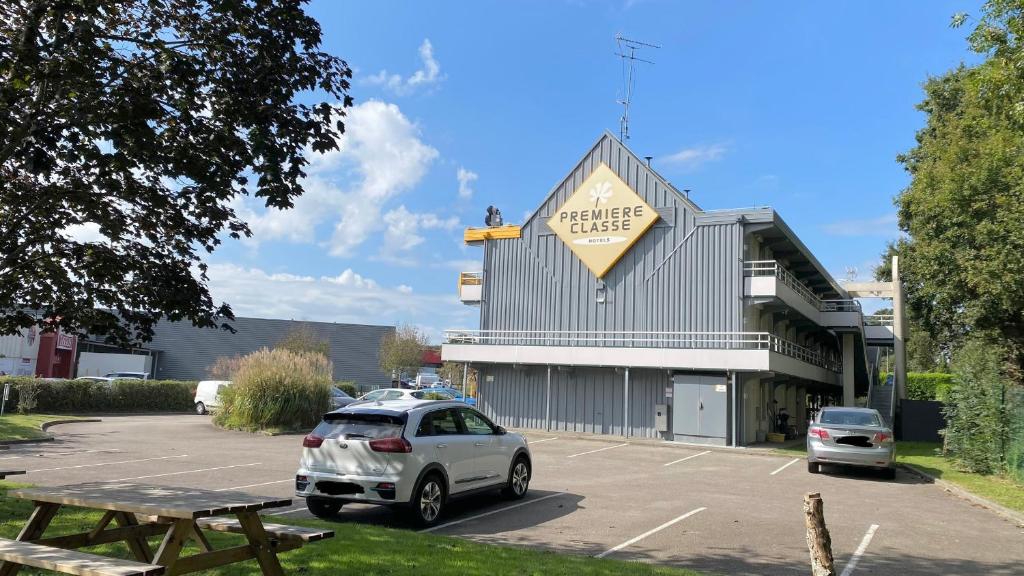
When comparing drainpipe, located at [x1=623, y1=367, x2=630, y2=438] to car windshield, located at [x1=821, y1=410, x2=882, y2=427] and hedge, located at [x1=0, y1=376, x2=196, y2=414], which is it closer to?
car windshield, located at [x1=821, y1=410, x2=882, y2=427]

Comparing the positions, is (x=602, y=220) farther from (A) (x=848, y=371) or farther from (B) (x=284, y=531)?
(B) (x=284, y=531)

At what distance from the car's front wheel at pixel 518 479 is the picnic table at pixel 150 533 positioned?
586 centimetres

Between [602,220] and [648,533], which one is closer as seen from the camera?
[648,533]

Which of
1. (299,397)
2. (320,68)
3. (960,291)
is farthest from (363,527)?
(960,291)

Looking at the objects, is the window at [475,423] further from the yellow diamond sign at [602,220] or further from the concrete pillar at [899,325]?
the concrete pillar at [899,325]

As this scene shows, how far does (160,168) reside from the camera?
325 inches

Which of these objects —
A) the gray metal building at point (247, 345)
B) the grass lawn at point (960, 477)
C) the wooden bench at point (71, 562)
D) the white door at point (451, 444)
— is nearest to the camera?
the wooden bench at point (71, 562)

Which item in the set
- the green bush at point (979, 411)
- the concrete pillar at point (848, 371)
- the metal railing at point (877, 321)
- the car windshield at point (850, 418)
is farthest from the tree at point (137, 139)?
the metal railing at point (877, 321)

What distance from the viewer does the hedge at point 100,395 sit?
2831 cm

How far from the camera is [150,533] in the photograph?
629 cm

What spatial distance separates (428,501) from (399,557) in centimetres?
272

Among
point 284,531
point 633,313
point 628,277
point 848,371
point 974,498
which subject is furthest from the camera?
point 848,371

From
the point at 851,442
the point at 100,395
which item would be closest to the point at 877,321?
the point at 851,442

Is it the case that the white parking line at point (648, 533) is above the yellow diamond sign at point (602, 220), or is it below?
below
